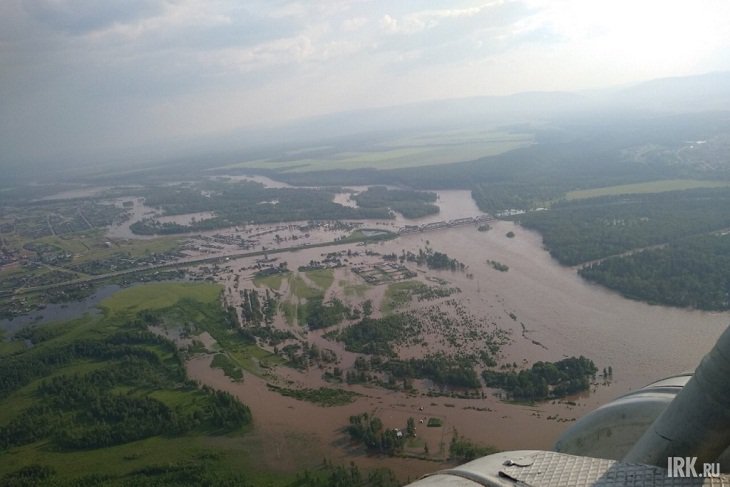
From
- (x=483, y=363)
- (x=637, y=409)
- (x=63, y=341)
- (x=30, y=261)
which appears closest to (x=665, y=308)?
(x=483, y=363)

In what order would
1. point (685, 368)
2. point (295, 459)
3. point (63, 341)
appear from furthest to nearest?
1. point (63, 341)
2. point (685, 368)
3. point (295, 459)

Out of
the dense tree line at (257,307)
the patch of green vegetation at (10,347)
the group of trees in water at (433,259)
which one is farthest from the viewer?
the group of trees in water at (433,259)

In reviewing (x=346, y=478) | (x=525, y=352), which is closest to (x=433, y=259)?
(x=525, y=352)

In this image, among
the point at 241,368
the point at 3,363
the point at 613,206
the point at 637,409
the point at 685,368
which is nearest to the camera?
the point at 637,409

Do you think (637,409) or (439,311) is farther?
(439,311)

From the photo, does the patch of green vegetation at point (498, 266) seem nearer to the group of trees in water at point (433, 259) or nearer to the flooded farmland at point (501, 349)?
the flooded farmland at point (501, 349)

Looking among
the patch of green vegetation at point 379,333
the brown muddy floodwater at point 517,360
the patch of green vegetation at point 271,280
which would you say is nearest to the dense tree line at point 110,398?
the brown muddy floodwater at point 517,360

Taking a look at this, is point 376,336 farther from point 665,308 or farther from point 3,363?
point 3,363
